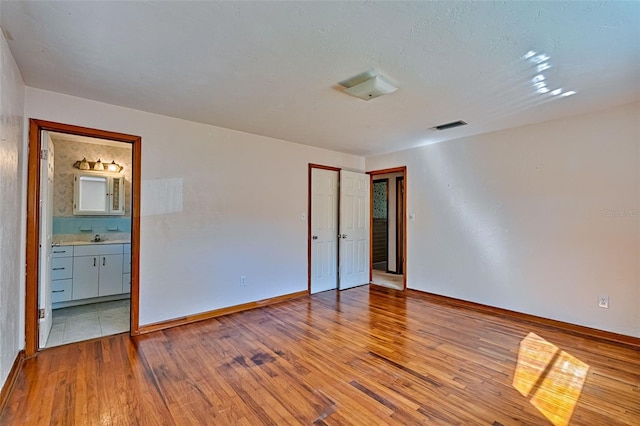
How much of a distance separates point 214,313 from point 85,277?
1958 millimetres

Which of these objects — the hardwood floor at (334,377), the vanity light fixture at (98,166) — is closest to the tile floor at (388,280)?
the hardwood floor at (334,377)

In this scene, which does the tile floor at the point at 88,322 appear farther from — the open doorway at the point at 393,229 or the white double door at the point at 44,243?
the open doorway at the point at 393,229

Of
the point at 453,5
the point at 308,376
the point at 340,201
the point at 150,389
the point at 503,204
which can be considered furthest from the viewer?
the point at 340,201

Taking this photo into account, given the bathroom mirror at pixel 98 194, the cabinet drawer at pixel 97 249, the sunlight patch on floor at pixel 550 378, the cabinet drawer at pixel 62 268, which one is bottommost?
the sunlight patch on floor at pixel 550 378

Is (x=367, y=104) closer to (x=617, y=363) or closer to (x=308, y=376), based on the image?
(x=308, y=376)

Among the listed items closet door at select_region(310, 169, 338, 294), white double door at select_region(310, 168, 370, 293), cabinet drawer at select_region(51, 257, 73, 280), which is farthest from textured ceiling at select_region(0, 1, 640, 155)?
cabinet drawer at select_region(51, 257, 73, 280)

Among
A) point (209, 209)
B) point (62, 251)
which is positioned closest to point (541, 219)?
point (209, 209)

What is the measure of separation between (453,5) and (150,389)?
10.2ft

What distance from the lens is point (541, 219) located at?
3.45m

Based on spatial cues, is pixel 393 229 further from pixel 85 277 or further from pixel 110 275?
Answer: pixel 85 277

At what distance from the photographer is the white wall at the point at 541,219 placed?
9.60 ft

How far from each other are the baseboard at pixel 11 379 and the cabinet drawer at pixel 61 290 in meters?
1.57

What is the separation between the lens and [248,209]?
3959 mm

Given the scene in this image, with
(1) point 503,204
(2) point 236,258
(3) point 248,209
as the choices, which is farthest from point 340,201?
(1) point 503,204
